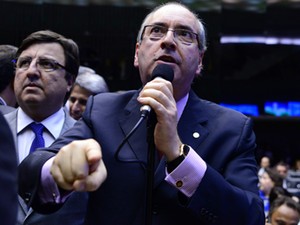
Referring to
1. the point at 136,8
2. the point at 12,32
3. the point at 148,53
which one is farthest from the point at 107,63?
the point at 148,53

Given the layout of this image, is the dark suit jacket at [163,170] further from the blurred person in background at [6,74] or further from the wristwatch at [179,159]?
the blurred person in background at [6,74]

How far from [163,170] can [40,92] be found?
3.94ft

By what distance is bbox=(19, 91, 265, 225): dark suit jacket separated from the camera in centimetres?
268

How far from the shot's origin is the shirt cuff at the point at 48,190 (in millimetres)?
2539

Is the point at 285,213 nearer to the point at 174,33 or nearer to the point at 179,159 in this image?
the point at 174,33

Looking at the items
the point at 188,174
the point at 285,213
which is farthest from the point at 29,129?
the point at 285,213

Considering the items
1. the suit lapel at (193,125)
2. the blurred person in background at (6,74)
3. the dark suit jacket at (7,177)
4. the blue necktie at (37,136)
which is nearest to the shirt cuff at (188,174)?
the suit lapel at (193,125)

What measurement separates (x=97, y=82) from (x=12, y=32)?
265 inches

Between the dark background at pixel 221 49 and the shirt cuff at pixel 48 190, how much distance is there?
6.63 metres

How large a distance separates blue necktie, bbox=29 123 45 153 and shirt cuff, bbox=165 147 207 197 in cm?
116

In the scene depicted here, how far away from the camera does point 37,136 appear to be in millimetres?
3699

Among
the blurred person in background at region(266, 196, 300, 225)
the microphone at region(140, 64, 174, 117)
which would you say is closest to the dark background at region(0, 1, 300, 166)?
the blurred person in background at region(266, 196, 300, 225)

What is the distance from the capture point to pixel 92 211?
2828 mm

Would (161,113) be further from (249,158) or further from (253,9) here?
(253,9)
